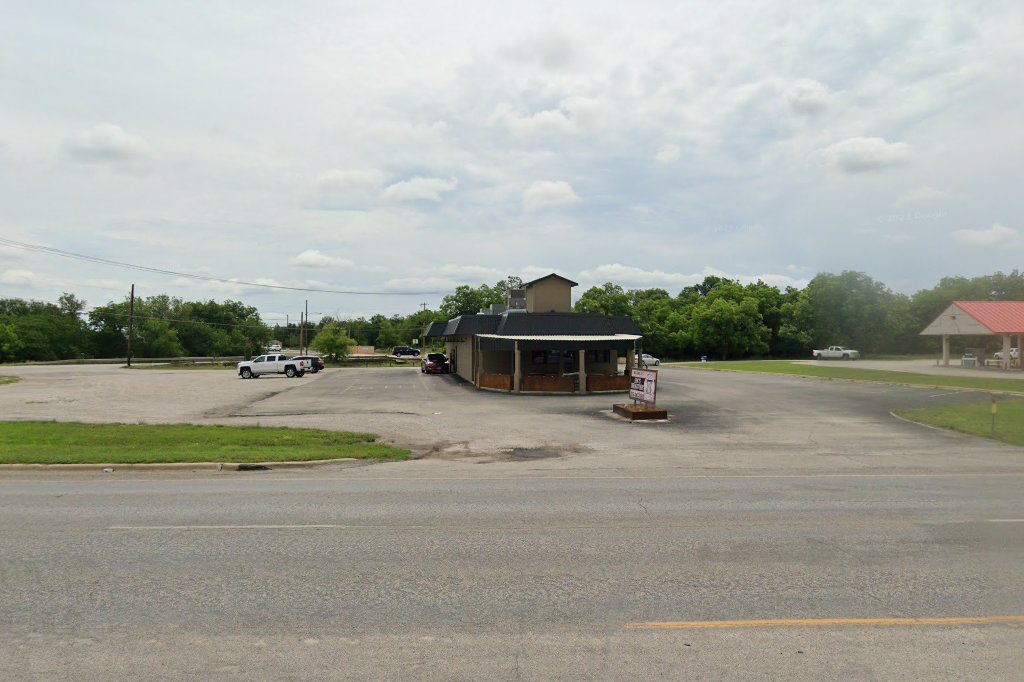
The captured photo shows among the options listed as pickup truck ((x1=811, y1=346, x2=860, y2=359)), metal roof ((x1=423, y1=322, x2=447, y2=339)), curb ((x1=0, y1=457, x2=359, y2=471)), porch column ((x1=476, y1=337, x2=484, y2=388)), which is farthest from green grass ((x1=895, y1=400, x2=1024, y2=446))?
pickup truck ((x1=811, y1=346, x2=860, y2=359))

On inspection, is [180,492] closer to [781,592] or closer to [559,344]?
[781,592]

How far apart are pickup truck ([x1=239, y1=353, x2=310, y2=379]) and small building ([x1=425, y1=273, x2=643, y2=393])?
16.0 meters

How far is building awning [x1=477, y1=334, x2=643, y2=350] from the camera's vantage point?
34.5 m

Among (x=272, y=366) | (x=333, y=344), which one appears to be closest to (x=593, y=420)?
(x=272, y=366)

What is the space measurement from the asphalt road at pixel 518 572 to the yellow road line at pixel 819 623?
0.12 feet

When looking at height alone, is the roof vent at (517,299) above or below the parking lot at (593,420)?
above

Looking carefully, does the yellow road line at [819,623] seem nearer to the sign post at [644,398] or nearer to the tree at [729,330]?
the sign post at [644,398]

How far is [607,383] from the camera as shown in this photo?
115 feet

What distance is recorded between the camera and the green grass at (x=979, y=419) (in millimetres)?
19359

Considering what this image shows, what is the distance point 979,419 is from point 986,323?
38.8 meters

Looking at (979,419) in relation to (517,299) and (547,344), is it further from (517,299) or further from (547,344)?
(517,299)

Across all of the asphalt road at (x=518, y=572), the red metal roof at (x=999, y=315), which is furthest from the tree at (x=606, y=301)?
the asphalt road at (x=518, y=572)

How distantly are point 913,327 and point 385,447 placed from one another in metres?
99.0

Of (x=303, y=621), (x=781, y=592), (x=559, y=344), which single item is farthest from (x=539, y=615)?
(x=559, y=344)
